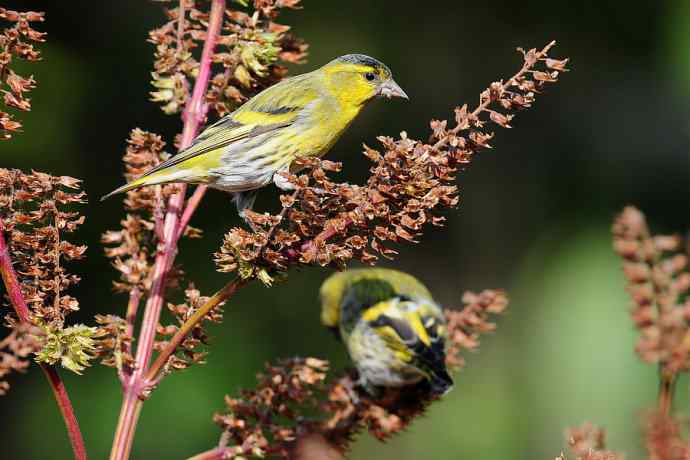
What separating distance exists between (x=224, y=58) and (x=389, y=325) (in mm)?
1660

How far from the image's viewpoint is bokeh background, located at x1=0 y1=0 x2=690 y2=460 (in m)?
3.67

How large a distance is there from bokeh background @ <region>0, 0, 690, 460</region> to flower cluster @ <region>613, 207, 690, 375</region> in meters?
2.85

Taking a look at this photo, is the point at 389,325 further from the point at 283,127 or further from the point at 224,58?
the point at 224,58

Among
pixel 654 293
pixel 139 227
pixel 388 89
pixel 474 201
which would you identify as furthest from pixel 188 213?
pixel 474 201

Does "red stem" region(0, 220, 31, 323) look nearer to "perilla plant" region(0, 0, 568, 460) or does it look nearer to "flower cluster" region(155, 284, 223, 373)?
"perilla plant" region(0, 0, 568, 460)

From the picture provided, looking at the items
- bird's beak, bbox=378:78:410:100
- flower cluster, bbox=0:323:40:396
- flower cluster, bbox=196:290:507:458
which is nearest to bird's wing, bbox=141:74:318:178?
bird's beak, bbox=378:78:410:100

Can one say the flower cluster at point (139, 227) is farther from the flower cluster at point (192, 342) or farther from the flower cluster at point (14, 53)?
the flower cluster at point (14, 53)

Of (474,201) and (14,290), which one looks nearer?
(14,290)

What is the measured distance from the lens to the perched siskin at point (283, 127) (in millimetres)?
1890

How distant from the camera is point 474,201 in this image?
4.65 meters

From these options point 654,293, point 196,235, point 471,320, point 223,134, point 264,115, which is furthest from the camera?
point 264,115

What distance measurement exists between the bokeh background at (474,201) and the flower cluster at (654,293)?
2.85 metres

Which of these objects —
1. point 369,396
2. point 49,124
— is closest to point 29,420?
point 49,124

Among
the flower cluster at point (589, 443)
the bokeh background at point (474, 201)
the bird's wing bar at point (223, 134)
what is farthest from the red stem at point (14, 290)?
the bokeh background at point (474, 201)
